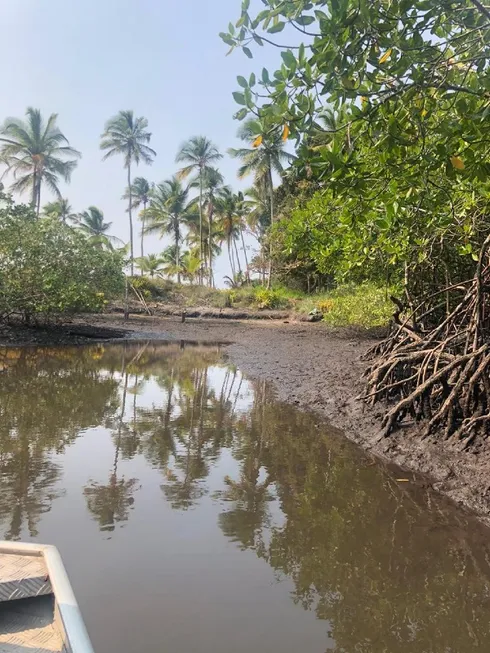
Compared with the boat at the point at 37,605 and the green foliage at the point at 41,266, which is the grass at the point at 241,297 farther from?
the boat at the point at 37,605

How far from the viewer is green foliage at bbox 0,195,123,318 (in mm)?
20969

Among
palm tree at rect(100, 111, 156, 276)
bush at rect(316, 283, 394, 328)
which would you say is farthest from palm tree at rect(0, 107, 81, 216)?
bush at rect(316, 283, 394, 328)

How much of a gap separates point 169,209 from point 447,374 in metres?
46.2

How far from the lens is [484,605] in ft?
13.0

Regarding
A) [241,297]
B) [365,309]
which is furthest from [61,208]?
[365,309]

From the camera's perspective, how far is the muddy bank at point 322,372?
6.31 m

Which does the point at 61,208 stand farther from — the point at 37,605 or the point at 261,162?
the point at 37,605

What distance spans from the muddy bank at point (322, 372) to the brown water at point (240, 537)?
405 mm

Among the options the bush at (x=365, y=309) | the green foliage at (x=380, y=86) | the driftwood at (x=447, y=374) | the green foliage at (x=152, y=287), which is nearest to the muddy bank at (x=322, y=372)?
the driftwood at (x=447, y=374)

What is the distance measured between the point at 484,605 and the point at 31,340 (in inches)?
861

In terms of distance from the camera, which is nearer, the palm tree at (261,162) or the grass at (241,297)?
the grass at (241,297)

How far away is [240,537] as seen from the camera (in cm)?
502

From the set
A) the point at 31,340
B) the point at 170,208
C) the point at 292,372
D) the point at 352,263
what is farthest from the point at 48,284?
the point at 170,208

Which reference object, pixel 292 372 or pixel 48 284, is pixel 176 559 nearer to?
pixel 292 372
